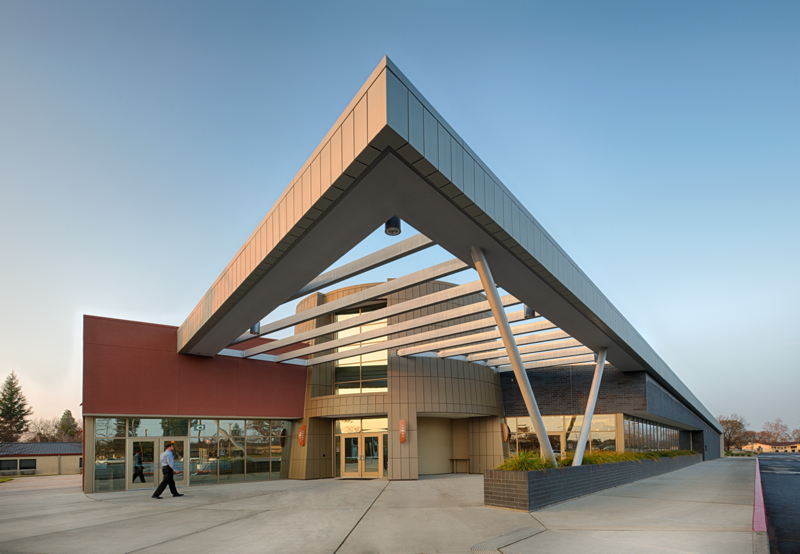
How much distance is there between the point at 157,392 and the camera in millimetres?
20000

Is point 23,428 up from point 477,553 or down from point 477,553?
down

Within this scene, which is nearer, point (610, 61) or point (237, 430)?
point (610, 61)

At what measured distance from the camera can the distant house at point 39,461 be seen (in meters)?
42.2

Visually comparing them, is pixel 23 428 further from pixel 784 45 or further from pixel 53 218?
pixel 784 45

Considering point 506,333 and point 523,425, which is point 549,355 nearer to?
point 523,425

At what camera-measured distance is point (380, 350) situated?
22609 mm

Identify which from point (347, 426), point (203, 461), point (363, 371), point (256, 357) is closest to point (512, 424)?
point (363, 371)

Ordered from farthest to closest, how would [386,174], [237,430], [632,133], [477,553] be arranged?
[237,430] → [632,133] → [386,174] → [477,553]

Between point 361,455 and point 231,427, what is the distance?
6167mm

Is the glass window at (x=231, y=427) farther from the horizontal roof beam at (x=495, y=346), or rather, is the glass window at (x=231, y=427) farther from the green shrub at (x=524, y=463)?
the green shrub at (x=524, y=463)

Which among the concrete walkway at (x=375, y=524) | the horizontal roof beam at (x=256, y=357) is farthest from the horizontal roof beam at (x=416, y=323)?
the concrete walkway at (x=375, y=524)

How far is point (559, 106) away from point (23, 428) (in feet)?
275

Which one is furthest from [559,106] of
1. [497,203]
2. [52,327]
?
[52,327]

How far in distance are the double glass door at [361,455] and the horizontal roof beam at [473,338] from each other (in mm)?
→ 4434
